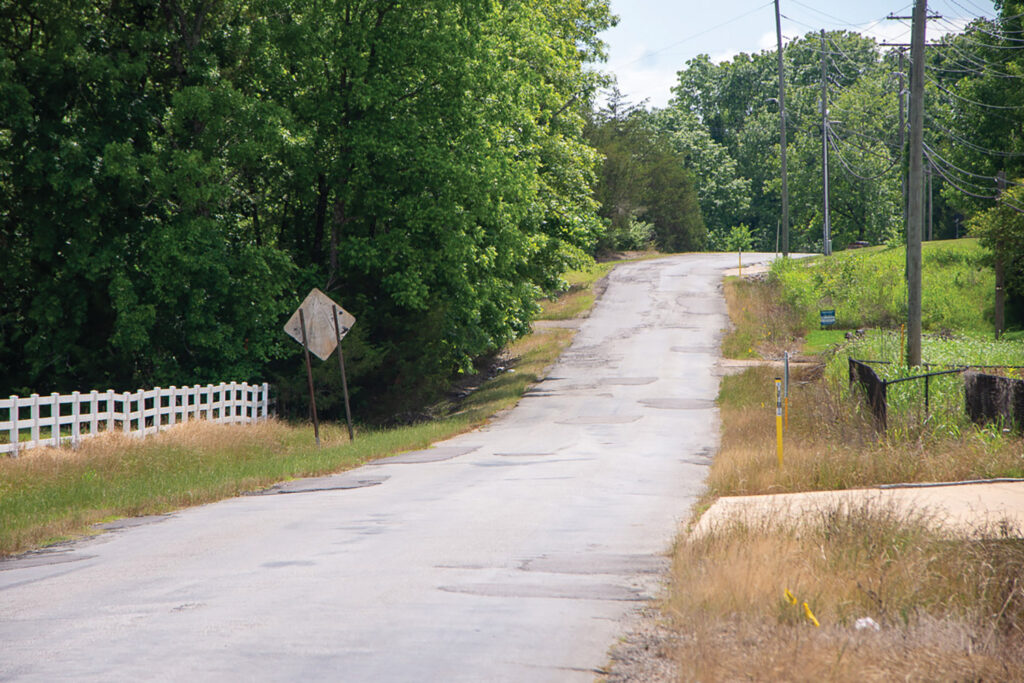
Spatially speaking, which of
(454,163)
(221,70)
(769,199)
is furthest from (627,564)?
(769,199)

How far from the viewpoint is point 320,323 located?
23.9m

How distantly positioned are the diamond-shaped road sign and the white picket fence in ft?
8.79

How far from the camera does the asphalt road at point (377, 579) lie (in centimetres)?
670

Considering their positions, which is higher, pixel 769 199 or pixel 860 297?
Result: pixel 769 199

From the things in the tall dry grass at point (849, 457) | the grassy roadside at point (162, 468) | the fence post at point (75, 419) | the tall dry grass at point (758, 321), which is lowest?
the grassy roadside at point (162, 468)

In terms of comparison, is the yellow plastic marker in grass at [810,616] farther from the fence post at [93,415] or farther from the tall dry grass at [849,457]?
the fence post at [93,415]

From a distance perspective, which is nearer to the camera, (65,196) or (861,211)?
(65,196)

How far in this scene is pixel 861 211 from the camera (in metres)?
87.8

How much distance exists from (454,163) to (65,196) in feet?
32.8

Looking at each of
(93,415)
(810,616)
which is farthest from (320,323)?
(810,616)

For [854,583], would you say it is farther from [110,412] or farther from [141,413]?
[141,413]

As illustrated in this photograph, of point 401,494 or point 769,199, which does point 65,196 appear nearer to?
point 401,494

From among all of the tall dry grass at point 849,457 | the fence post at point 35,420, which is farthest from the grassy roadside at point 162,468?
the tall dry grass at point 849,457

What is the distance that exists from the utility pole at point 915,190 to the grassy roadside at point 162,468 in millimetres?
10835
